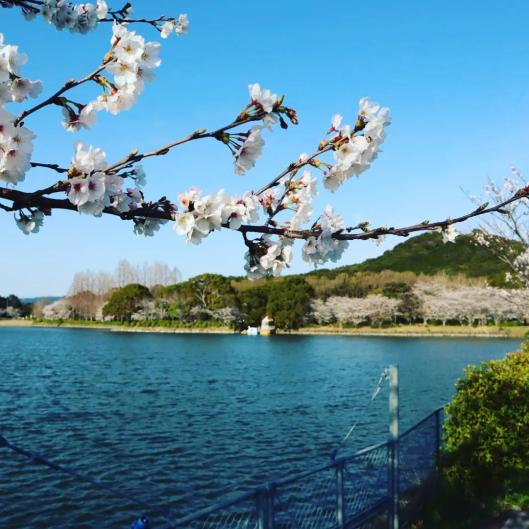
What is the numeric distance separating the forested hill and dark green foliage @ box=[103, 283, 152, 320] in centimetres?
3860

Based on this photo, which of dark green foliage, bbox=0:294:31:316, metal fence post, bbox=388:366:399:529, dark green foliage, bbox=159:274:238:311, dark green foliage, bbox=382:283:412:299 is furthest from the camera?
dark green foliage, bbox=0:294:31:316

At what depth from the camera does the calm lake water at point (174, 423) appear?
1088 centimetres

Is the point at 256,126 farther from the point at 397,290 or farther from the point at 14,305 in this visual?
the point at 14,305

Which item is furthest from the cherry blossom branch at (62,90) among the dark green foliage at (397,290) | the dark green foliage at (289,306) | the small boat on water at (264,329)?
the dark green foliage at (397,290)

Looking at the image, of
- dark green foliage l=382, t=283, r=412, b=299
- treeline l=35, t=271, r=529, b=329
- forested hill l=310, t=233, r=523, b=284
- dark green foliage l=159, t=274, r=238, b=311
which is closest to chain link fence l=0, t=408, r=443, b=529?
treeline l=35, t=271, r=529, b=329

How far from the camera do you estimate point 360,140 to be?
2129 mm

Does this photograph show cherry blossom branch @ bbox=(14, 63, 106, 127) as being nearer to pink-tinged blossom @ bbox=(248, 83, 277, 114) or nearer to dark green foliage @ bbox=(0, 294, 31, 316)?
pink-tinged blossom @ bbox=(248, 83, 277, 114)

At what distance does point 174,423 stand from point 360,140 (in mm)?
16359

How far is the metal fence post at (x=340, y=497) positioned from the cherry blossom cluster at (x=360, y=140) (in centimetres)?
392

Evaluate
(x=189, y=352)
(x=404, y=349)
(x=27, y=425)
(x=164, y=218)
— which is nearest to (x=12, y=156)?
(x=164, y=218)

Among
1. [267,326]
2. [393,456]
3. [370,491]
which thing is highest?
[267,326]

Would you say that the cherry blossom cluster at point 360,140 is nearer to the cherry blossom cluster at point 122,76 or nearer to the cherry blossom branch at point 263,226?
the cherry blossom branch at point 263,226

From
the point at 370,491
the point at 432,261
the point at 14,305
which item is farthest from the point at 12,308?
the point at 370,491

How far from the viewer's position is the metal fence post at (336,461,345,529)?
542cm
